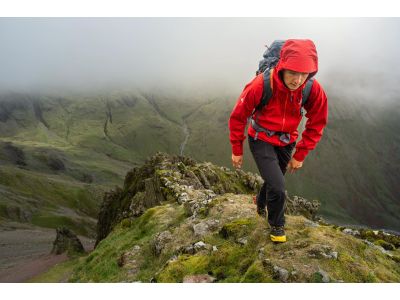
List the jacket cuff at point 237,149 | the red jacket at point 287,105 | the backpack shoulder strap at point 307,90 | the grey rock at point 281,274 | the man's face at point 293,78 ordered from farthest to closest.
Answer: the jacket cuff at point 237,149 → the backpack shoulder strap at point 307,90 → the man's face at point 293,78 → the red jacket at point 287,105 → the grey rock at point 281,274

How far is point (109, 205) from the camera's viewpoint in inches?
2815

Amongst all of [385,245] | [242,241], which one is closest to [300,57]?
[242,241]

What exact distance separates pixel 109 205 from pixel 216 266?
203ft

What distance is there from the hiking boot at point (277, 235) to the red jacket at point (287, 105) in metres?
2.45

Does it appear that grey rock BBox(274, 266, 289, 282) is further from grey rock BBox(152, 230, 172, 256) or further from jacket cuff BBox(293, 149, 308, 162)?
grey rock BBox(152, 230, 172, 256)

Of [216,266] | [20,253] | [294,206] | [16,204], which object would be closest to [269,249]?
[216,266]

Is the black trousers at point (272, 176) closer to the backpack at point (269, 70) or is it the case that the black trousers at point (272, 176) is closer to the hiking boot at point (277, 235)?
the hiking boot at point (277, 235)

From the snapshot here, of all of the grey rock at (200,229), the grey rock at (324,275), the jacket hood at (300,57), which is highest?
the jacket hood at (300,57)

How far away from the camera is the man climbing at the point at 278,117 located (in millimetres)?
11117

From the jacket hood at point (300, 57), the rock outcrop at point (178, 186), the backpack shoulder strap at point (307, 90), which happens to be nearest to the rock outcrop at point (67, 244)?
the rock outcrop at point (178, 186)

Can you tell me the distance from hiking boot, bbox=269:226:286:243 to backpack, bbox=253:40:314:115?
12.4 feet

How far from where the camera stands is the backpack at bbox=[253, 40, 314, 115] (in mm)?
11461

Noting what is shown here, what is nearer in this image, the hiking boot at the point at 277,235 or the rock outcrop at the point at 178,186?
the hiking boot at the point at 277,235

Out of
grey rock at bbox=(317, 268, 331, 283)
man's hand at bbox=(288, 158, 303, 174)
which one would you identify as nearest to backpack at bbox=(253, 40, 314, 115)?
man's hand at bbox=(288, 158, 303, 174)
